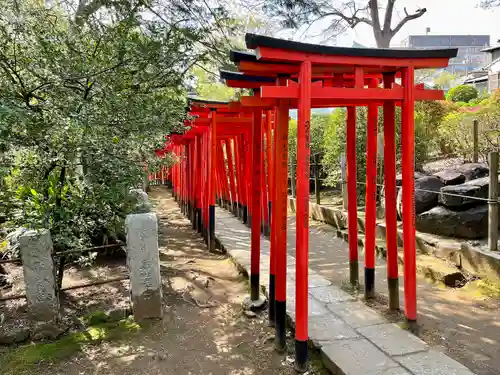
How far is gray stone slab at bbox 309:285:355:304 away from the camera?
4801mm

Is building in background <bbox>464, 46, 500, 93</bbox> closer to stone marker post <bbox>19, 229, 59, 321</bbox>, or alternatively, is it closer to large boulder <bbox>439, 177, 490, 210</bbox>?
large boulder <bbox>439, 177, 490, 210</bbox>

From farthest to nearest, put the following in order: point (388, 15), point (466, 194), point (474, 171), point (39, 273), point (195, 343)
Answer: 1. point (388, 15)
2. point (474, 171)
3. point (466, 194)
4. point (195, 343)
5. point (39, 273)

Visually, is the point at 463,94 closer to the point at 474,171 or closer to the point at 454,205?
the point at 474,171

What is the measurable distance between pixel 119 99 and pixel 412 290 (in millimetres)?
3545

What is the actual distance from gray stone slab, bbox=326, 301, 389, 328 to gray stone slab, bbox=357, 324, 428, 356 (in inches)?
4.5

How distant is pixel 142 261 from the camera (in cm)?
439

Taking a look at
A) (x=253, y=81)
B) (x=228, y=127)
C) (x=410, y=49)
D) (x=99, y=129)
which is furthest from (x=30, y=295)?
(x=228, y=127)

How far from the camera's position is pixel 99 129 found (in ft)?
13.8

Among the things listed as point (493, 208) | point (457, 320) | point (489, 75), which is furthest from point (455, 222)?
point (489, 75)

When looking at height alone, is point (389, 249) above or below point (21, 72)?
below

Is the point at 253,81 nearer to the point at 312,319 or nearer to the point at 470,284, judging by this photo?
the point at 312,319

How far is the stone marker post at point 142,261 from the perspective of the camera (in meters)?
4.37

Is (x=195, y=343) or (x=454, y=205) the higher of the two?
(x=454, y=205)

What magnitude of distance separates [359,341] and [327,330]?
35cm
